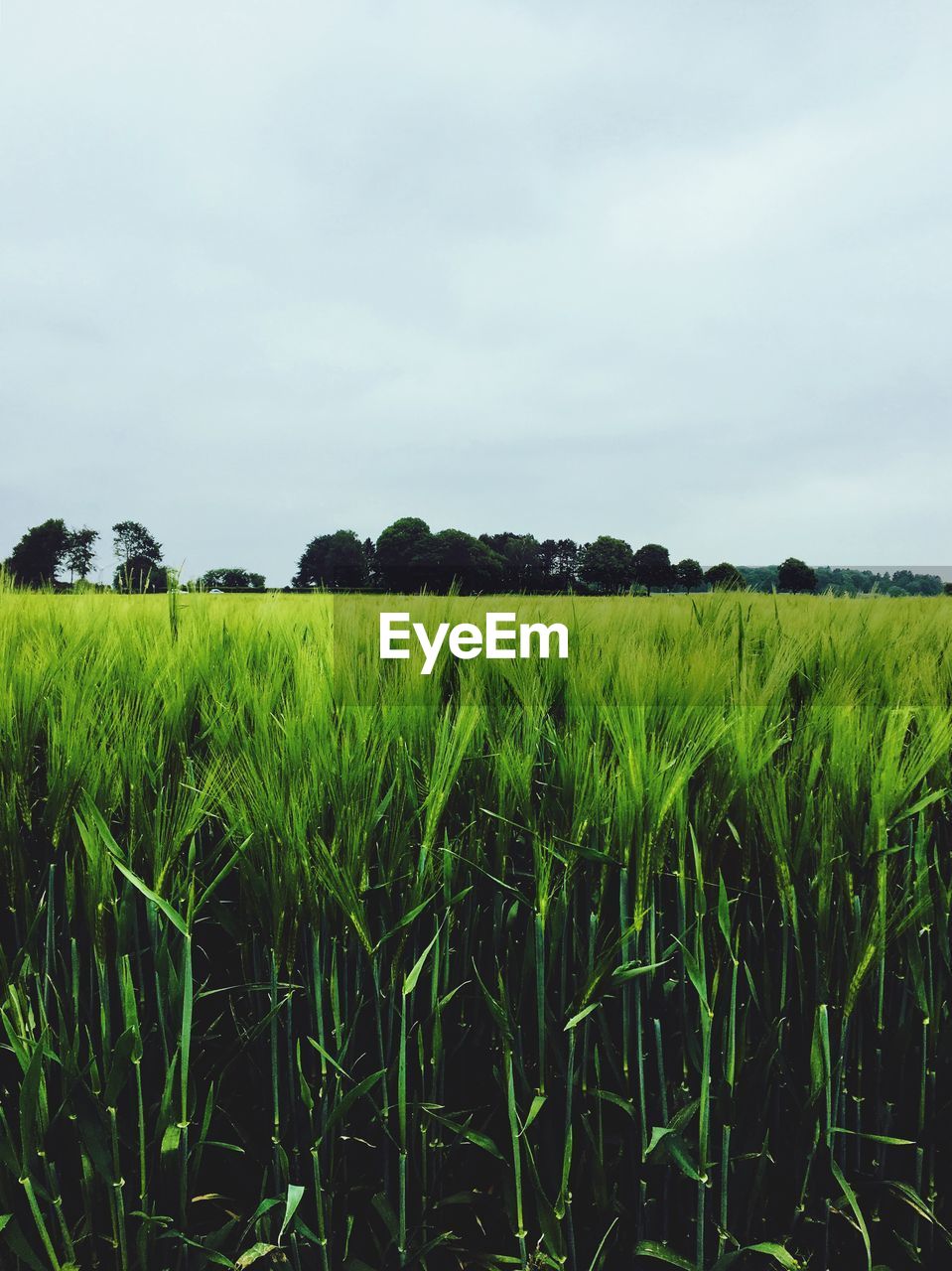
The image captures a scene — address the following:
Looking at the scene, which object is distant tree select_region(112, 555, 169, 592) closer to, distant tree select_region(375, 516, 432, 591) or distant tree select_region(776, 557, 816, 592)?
distant tree select_region(776, 557, 816, 592)

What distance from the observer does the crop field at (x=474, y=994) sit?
3.23 feet

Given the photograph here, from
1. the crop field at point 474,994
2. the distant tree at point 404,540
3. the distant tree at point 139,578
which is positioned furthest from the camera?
the distant tree at point 404,540

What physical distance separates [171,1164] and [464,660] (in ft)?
3.17

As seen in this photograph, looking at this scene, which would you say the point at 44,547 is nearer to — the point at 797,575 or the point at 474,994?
the point at 797,575

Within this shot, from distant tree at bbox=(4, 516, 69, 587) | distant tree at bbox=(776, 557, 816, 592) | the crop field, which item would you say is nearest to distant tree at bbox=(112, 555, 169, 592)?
the crop field

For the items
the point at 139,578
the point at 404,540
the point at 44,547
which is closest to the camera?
the point at 139,578

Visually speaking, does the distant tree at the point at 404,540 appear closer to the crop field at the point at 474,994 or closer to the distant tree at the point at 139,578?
the distant tree at the point at 139,578

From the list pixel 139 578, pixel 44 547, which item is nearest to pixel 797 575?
pixel 139 578

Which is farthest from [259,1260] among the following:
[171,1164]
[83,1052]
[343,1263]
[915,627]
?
[915,627]

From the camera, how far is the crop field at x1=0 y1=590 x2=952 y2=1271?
0.99m

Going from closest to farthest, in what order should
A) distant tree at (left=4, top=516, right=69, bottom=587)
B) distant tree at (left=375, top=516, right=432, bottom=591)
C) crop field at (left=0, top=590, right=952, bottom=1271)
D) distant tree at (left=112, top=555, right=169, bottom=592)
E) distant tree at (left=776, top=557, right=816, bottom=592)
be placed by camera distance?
1. crop field at (left=0, top=590, right=952, bottom=1271)
2. distant tree at (left=112, top=555, right=169, bottom=592)
3. distant tree at (left=776, top=557, right=816, bottom=592)
4. distant tree at (left=375, top=516, right=432, bottom=591)
5. distant tree at (left=4, top=516, right=69, bottom=587)

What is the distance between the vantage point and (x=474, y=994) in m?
1.11

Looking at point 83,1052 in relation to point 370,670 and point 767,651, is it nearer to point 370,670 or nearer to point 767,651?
point 370,670

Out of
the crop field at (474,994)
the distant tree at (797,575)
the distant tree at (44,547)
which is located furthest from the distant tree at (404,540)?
the crop field at (474,994)
